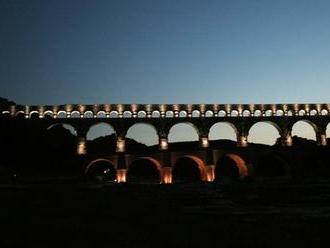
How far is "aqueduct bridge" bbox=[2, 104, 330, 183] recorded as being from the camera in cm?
7669

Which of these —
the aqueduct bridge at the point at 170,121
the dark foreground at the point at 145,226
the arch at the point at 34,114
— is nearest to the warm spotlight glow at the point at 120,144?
the aqueduct bridge at the point at 170,121

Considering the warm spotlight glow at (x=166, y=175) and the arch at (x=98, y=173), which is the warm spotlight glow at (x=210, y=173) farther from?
the arch at (x=98, y=173)

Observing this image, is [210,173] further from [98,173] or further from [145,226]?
[145,226]

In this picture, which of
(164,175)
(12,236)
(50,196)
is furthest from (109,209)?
(164,175)

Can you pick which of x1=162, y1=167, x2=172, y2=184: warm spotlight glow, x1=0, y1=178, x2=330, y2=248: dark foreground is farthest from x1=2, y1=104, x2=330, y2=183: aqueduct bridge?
x1=0, y1=178, x2=330, y2=248: dark foreground

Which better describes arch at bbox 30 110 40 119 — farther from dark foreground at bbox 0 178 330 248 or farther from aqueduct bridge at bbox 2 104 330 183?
dark foreground at bbox 0 178 330 248

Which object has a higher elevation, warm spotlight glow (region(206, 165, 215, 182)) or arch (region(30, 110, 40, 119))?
arch (region(30, 110, 40, 119))

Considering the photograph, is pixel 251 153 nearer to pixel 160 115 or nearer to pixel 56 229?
pixel 160 115

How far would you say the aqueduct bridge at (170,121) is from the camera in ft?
252

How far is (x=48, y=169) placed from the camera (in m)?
68.4

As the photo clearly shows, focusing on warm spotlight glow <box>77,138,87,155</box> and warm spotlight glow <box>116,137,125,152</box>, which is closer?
warm spotlight glow <box>77,138,87,155</box>

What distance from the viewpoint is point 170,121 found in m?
84.4

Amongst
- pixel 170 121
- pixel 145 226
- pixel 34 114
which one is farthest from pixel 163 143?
pixel 145 226

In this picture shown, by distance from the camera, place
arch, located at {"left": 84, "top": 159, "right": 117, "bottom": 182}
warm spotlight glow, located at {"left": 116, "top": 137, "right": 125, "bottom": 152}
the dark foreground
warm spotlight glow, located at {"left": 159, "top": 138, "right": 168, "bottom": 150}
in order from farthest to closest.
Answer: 1. warm spotlight glow, located at {"left": 159, "top": 138, "right": 168, "bottom": 150}
2. warm spotlight glow, located at {"left": 116, "top": 137, "right": 125, "bottom": 152}
3. arch, located at {"left": 84, "top": 159, "right": 117, "bottom": 182}
4. the dark foreground
